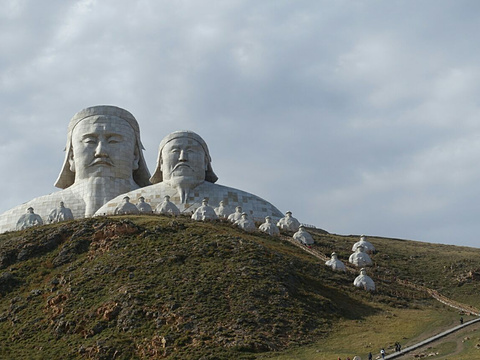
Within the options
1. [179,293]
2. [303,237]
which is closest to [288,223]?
[303,237]

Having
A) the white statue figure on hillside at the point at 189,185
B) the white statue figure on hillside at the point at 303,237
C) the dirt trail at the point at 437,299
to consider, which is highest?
the white statue figure on hillside at the point at 189,185

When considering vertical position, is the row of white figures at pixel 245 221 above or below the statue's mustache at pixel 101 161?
below

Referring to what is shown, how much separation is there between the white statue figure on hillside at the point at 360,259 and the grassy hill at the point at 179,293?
2.38 feet

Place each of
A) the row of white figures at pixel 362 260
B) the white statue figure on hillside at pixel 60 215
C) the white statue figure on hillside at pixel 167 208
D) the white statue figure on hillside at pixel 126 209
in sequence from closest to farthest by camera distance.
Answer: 1. the row of white figures at pixel 362 260
2. the white statue figure on hillside at pixel 126 209
3. the white statue figure on hillside at pixel 167 208
4. the white statue figure on hillside at pixel 60 215

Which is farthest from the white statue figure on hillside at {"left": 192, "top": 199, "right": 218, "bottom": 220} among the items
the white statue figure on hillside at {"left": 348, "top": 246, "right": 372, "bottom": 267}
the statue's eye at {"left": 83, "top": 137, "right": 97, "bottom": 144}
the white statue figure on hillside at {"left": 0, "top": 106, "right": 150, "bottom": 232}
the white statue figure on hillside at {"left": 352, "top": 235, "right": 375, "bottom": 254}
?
the statue's eye at {"left": 83, "top": 137, "right": 97, "bottom": 144}

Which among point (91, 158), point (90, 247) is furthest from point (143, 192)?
point (90, 247)

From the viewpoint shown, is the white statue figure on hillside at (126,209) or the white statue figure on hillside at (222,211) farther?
the white statue figure on hillside at (222,211)

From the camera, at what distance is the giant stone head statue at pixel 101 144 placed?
70.1 metres

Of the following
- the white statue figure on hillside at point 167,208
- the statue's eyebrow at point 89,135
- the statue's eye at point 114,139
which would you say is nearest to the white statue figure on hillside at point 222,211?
the white statue figure on hillside at point 167,208

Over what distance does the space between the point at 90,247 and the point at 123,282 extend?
6018mm

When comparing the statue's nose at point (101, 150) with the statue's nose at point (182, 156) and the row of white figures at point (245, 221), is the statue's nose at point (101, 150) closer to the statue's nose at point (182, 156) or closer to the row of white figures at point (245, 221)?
the statue's nose at point (182, 156)

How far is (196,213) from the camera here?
61812 mm

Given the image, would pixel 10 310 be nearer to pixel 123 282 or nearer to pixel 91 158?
pixel 123 282

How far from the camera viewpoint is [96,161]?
69688 millimetres
